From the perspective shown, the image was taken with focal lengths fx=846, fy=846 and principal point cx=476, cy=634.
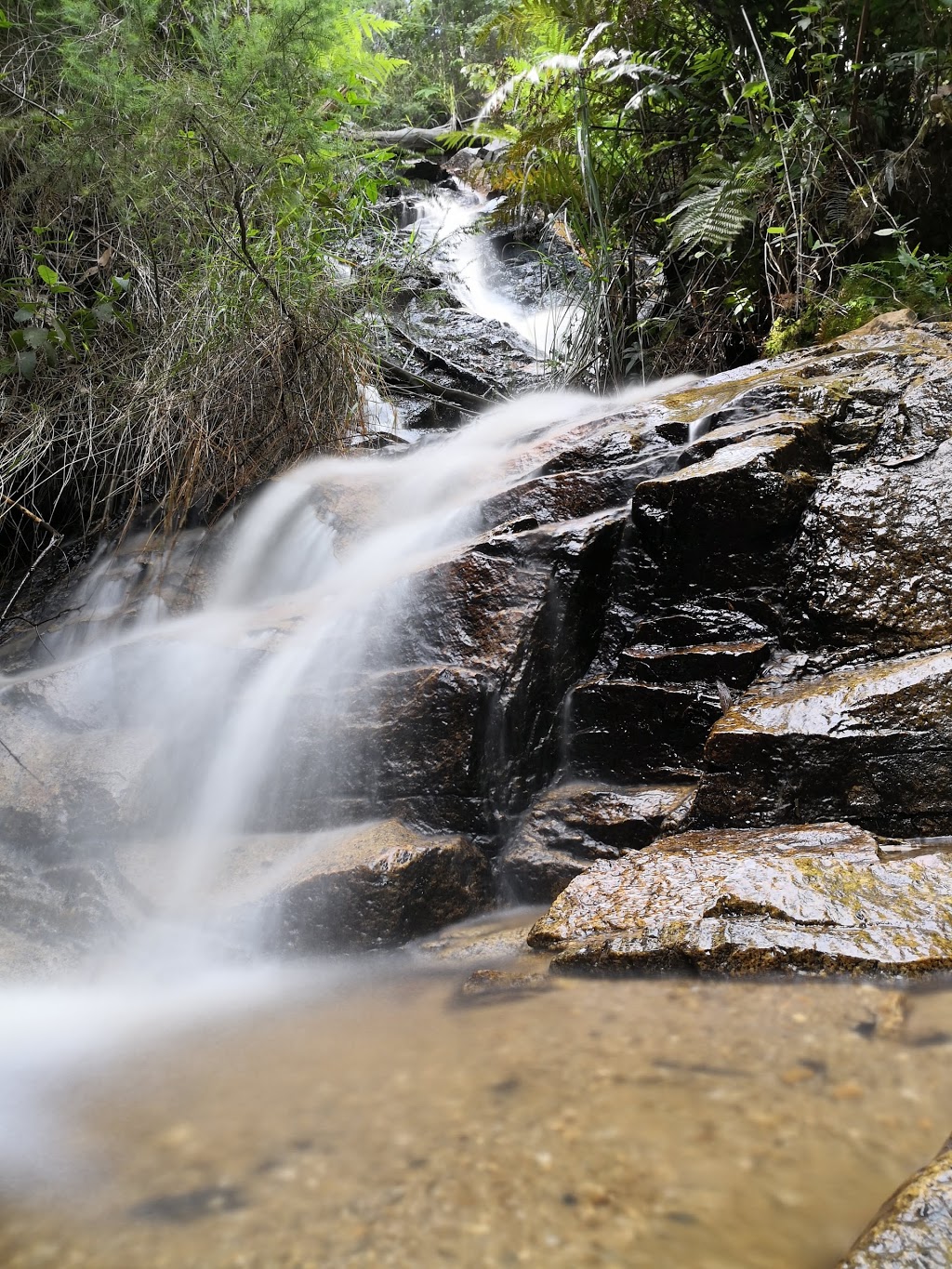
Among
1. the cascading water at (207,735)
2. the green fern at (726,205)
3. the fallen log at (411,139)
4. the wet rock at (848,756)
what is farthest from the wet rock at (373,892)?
the fallen log at (411,139)

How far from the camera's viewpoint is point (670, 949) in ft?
5.77

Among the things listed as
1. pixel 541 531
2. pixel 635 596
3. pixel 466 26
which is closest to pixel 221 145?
pixel 541 531

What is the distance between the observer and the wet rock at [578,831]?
8.14 feet

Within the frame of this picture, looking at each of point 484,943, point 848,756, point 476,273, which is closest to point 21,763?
point 484,943

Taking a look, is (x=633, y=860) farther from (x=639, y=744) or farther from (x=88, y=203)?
(x=88, y=203)

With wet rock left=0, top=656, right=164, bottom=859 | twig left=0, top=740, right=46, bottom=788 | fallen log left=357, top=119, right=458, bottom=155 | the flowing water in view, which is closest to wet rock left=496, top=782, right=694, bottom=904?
the flowing water

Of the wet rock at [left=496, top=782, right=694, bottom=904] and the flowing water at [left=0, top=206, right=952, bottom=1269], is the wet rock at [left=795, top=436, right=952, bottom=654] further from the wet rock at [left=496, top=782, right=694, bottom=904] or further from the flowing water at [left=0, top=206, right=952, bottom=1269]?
the flowing water at [left=0, top=206, right=952, bottom=1269]

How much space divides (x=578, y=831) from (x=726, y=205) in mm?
3569

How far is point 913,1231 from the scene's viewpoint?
0.86 m

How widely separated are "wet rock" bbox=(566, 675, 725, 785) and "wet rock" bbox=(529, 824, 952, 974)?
512 millimetres

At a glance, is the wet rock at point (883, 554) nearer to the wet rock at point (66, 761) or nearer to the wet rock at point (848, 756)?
the wet rock at point (848, 756)

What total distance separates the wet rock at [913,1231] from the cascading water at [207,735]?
53.9 inches

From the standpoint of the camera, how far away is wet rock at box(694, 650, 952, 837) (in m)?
2.13

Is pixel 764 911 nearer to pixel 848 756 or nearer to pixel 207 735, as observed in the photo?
pixel 848 756
